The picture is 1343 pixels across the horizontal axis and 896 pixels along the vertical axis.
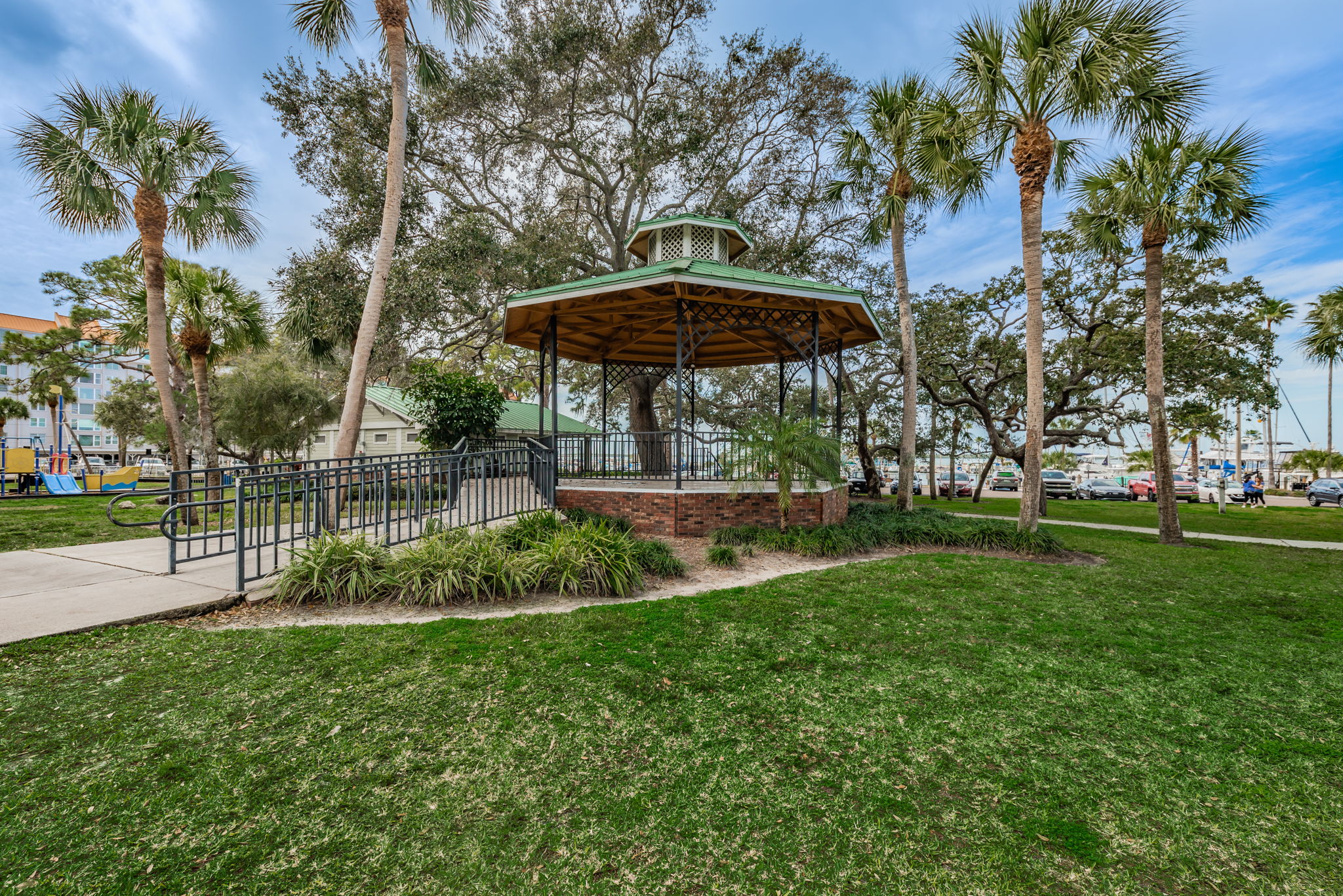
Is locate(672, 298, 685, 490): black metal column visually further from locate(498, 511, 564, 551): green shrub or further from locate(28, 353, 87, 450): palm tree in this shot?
locate(28, 353, 87, 450): palm tree

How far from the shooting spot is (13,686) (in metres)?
3.20

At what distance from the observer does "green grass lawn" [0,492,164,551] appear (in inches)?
317

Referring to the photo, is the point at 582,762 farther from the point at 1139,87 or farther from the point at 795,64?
the point at 795,64

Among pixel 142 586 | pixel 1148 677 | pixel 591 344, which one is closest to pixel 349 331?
pixel 591 344

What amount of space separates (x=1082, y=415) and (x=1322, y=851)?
1952 centimetres

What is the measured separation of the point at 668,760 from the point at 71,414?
3630 inches

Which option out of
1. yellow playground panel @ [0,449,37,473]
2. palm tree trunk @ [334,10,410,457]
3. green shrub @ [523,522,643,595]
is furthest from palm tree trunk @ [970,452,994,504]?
yellow playground panel @ [0,449,37,473]

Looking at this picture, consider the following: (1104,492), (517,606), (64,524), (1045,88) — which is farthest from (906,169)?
(1104,492)

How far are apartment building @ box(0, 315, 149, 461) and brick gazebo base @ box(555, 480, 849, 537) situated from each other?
173 ft

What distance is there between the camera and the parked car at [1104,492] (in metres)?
32.0

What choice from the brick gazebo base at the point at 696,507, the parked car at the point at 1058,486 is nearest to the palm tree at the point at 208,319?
the brick gazebo base at the point at 696,507

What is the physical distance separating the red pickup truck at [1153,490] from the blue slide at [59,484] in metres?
44.1

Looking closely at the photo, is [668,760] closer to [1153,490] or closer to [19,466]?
[19,466]

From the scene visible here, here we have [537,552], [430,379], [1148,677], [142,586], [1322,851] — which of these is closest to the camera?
[1322,851]
